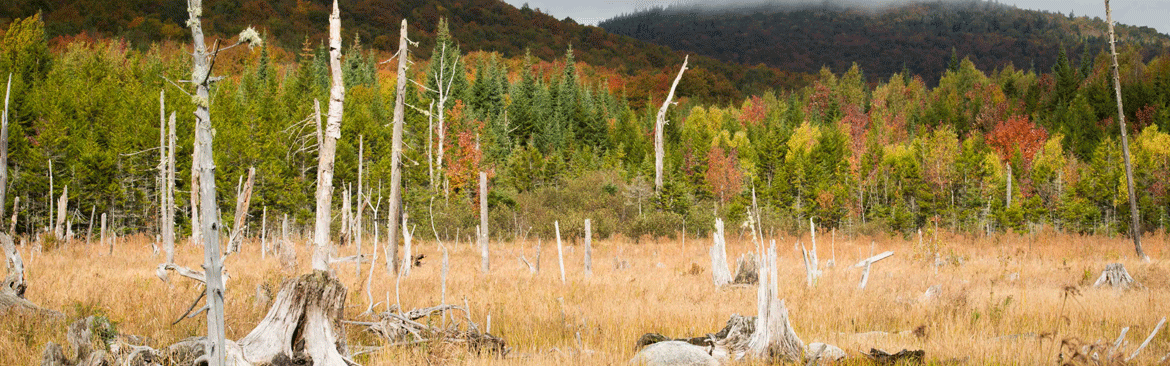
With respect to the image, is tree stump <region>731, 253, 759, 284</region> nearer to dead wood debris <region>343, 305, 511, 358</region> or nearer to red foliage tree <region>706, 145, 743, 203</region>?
dead wood debris <region>343, 305, 511, 358</region>

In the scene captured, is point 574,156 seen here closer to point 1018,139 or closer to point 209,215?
point 1018,139

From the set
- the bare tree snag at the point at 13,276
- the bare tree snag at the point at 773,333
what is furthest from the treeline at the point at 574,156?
the bare tree snag at the point at 773,333

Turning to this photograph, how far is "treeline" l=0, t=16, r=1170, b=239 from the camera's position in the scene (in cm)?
3075

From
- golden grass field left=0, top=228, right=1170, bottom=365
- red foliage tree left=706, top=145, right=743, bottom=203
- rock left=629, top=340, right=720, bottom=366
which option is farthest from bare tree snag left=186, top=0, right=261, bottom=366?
red foliage tree left=706, top=145, right=743, bottom=203

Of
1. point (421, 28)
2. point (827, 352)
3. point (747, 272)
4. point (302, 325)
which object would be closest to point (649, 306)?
point (827, 352)

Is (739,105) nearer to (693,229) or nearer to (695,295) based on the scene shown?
(693,229)

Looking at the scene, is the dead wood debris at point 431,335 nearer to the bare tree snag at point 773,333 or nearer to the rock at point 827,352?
the bare tree snag at point 773,333

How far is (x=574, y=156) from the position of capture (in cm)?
4903

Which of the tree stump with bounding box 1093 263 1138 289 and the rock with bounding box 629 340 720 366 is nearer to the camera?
the rock with bounding box 629 340 720 366

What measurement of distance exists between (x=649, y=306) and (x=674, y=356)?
10.2 feet

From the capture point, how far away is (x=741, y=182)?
4797 centimetres

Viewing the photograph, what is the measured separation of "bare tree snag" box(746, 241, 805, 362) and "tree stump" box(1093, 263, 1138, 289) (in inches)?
320

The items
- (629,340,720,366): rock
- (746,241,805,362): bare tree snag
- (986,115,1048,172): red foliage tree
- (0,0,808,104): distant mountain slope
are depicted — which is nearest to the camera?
(629,340,720,366): rock

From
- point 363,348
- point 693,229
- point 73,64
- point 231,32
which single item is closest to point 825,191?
point 693,229
